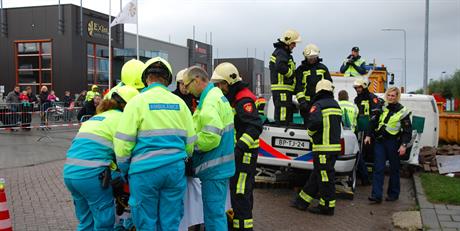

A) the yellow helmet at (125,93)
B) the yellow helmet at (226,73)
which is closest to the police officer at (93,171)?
the yellow helmet at (125,93)

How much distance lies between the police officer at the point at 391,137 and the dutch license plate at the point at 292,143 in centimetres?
113

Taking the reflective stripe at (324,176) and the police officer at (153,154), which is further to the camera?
the reflective stripe at (324,176)

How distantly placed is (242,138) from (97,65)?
3011 centimetres

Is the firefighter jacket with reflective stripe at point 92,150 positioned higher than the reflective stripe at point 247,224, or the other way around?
the firefighter jacket with reflective stripe at point 92,150

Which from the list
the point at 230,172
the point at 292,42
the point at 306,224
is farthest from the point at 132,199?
the point at 292,42

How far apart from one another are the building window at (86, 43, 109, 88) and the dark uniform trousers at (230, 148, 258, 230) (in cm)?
2886

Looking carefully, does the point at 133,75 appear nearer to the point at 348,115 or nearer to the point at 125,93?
the point at 125,93

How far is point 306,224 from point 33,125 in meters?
15.5

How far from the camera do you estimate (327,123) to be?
Result: 638 centimetres

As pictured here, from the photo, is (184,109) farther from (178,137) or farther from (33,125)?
(33,125)

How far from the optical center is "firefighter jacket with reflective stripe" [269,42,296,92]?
24.8 ft

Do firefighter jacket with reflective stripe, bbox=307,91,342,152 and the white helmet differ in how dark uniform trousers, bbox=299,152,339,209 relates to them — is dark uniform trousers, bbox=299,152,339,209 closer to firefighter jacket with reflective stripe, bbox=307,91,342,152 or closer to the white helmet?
firefighter jacket with reflective stripe, bbox=307,91,342,152

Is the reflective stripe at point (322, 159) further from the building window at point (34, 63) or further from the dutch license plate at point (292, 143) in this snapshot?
the building window at point (34, 63)

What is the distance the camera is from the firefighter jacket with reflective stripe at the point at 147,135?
12.1 feet
